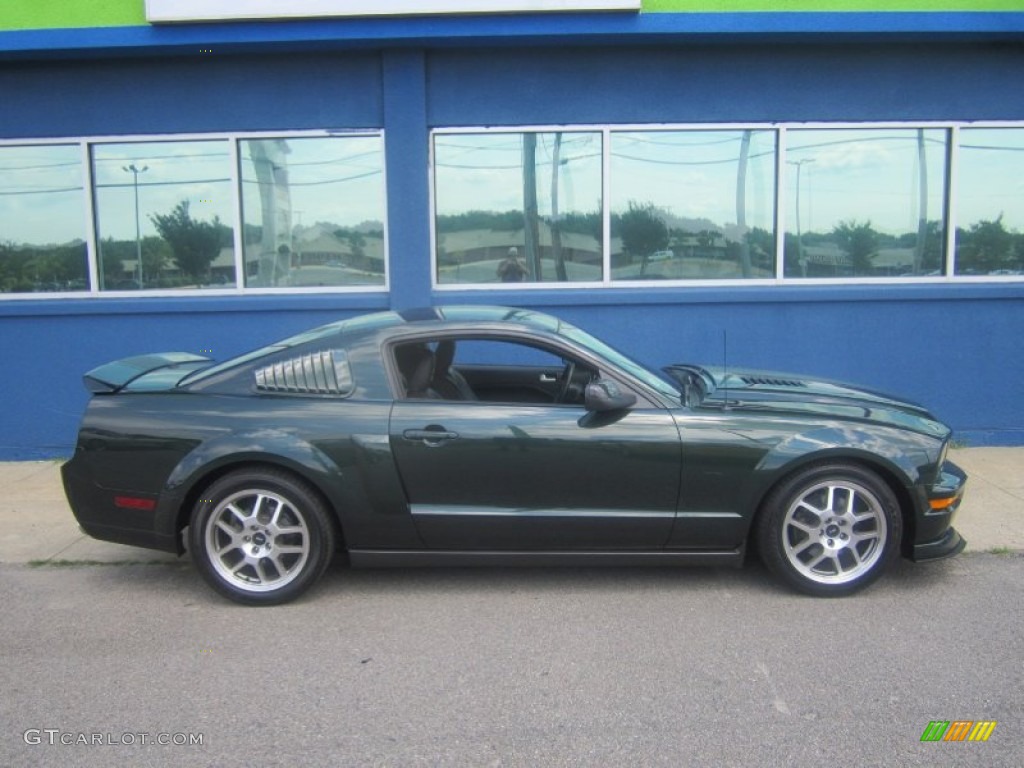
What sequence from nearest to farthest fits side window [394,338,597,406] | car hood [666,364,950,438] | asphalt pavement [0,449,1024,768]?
Result: 1. asphalt pavement [0,449,1024,768]
2. car hood [666,364,950,438]
3. side window [394,338,597,406]

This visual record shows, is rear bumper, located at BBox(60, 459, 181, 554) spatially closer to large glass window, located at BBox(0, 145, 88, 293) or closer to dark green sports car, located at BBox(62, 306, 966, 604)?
dark green sports car, located at BBox(62, 306, 966, 604)

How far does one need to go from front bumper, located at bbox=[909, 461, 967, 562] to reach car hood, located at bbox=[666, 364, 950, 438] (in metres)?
0.28

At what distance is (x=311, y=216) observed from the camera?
7.92 meters

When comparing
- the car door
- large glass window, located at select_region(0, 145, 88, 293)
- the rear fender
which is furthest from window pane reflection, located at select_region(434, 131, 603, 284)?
the rear fender

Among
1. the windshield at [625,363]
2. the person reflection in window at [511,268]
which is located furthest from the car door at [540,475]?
→ the person reflection in window at [511,268]

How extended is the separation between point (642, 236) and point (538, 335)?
375cm

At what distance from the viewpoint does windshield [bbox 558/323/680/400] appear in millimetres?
4457

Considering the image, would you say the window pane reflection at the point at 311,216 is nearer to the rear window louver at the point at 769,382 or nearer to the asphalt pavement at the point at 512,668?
the asphalt pavement at the point at 512,668

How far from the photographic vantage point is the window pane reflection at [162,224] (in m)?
7.83

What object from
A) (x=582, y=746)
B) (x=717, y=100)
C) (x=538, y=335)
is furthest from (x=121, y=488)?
(x=717, y=100)

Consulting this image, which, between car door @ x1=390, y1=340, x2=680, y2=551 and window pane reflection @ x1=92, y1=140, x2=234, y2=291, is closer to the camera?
car door @ x1=390, y1=340, x2=680, y2=551

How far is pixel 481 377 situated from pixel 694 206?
11.3 ft

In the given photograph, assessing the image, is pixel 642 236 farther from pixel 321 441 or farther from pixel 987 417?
pixel 321 441

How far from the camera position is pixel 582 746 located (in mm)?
3020
